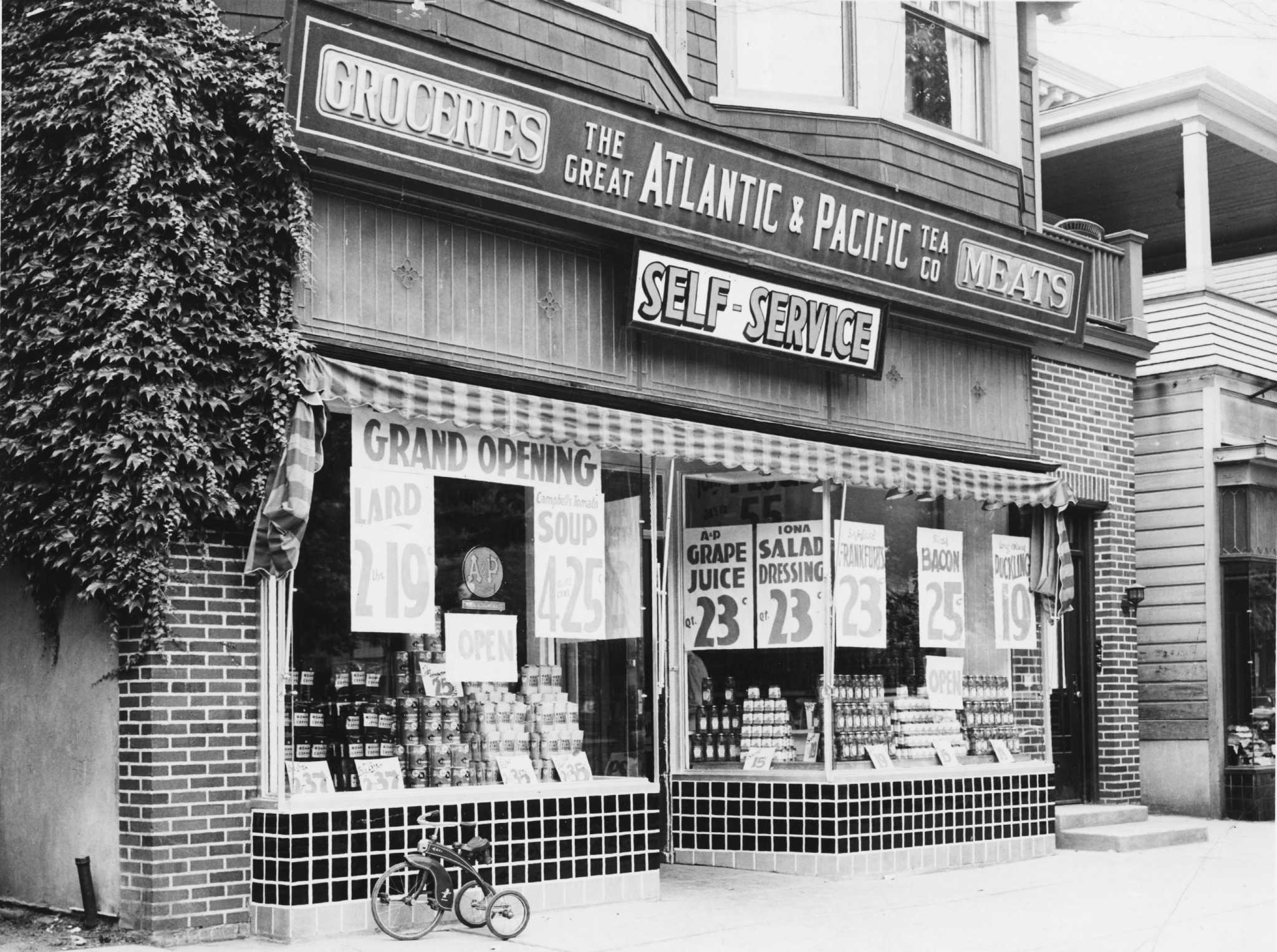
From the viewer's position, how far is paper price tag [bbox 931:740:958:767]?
1270 centimetres

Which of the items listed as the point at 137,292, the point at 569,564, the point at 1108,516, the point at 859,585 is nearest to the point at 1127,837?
the point at 1108,516

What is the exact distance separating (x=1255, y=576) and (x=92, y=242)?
12373 millimetres

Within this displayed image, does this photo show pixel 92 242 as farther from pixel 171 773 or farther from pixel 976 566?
pixel 976 566

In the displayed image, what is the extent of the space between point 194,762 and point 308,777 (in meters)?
0.68

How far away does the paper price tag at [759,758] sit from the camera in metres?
12.1

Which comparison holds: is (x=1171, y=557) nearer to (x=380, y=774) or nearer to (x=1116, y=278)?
(x=1116, y=278)

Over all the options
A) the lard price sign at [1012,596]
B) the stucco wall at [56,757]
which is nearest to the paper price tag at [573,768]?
the stucco wall at [56,757]

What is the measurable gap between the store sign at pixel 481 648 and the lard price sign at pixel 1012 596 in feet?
16.8

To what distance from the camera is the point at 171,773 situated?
8414mm

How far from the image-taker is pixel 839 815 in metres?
11.7

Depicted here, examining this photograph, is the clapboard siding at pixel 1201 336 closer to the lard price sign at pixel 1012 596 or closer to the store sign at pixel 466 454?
the lard price sign at pixel 1012 596

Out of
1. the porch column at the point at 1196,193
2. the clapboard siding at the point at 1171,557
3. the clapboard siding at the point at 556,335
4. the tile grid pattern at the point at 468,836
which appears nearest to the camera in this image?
the tile grid pattern at the point at 468,836

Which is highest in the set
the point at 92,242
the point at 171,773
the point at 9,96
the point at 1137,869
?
the point at 9,96

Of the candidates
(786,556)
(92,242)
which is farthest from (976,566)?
(92,242)
